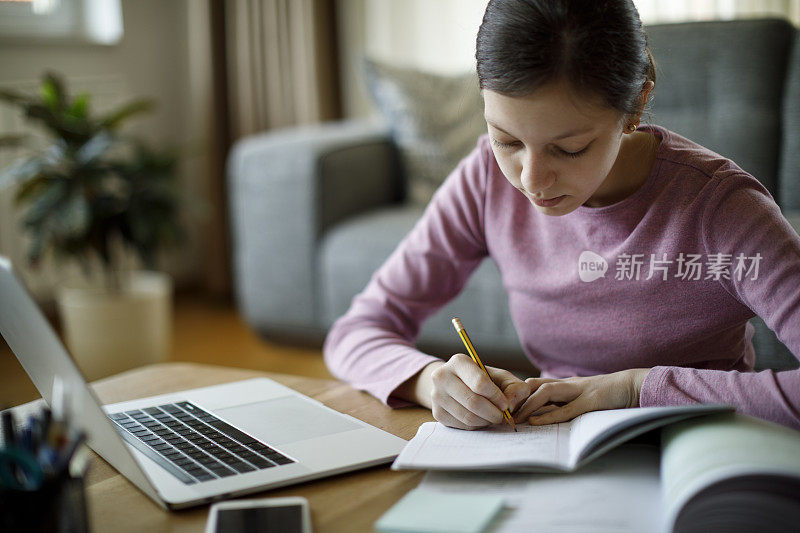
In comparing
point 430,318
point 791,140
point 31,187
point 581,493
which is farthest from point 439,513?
point 31,187

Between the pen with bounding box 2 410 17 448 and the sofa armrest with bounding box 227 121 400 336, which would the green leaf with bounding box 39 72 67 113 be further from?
the pen with bounding box 2 410 17 448

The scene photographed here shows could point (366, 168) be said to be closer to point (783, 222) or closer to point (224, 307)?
point (224, 307)

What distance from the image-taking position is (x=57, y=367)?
0.70 meters

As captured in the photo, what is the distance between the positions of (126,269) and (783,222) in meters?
2.90

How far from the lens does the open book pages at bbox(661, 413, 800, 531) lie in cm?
57

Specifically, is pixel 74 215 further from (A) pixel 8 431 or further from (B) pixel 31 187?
(A) pixel 8 431

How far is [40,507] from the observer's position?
527 mm

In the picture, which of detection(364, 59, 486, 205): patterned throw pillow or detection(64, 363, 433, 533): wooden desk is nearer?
detection(64, 363, 433, 533): wooden desk

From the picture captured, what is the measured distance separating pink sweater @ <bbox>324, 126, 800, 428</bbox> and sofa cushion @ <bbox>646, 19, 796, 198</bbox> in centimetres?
104

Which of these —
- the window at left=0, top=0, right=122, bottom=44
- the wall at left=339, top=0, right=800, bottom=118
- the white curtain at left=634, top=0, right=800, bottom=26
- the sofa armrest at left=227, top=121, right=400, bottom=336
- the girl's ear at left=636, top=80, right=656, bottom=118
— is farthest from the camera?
the wall at left=339, top=0, right=800, bottom=118

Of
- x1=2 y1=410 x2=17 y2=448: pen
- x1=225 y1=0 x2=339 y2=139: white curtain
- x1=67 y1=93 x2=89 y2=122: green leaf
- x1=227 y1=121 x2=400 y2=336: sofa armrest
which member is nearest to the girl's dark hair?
x1=2 y1=410 x2=17 y2=448: pen

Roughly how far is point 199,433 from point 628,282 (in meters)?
0.52

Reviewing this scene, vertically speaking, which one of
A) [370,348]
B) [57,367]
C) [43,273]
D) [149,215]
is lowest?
[43,273]

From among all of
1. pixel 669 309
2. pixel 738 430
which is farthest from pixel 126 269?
pixel 738 430
